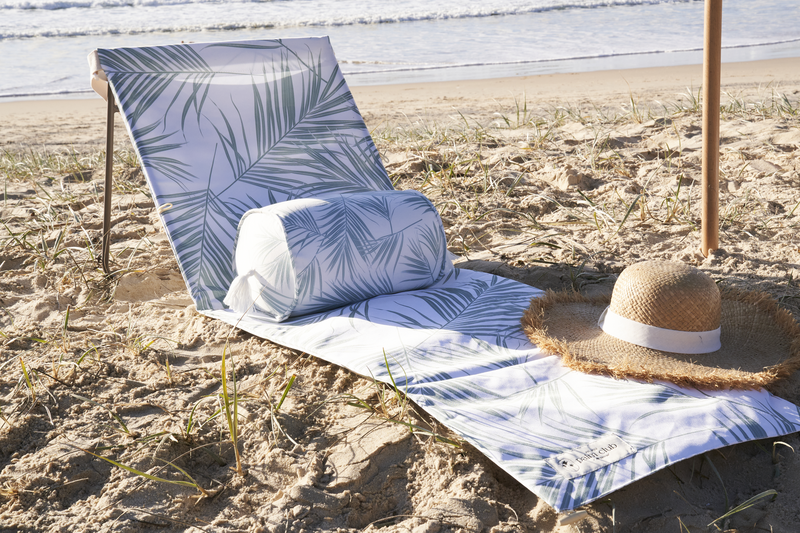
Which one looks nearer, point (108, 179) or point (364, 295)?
point (364, 295)

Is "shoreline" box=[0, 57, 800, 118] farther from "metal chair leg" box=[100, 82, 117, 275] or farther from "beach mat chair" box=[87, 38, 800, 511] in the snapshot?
"metal chair leg" box=[100, 82, 117, 275]

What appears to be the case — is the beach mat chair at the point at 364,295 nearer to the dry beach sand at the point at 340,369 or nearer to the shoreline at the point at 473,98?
the dry beach sand at the point at 340,369

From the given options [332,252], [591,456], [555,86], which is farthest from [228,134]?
[555,86]

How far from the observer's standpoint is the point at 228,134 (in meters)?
2.64

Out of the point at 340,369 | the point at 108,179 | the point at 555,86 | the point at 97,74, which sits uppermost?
the point at 97,74

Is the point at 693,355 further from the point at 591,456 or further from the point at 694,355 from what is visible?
the point at 591,456

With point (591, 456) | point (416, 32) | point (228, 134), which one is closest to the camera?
point (591, 456)

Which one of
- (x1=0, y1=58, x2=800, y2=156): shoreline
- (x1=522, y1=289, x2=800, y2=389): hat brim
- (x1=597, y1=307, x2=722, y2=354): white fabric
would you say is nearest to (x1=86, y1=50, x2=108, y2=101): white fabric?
(x1=522, y1=289, x2=800, y2=389): hat brim

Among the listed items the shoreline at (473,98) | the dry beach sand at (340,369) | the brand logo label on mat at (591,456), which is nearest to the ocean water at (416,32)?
the shoreline at (473,98)

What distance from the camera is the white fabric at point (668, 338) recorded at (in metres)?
1.62

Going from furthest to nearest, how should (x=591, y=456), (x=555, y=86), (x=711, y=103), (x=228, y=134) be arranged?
(x=555, y=86)
(x=228, y=134)
(x=711, y=103)
(x=591, y=456)

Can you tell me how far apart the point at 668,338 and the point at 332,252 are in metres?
1.04

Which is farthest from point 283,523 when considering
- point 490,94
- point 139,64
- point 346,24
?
point 346,24

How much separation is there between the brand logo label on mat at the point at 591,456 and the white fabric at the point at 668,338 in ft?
1.17
